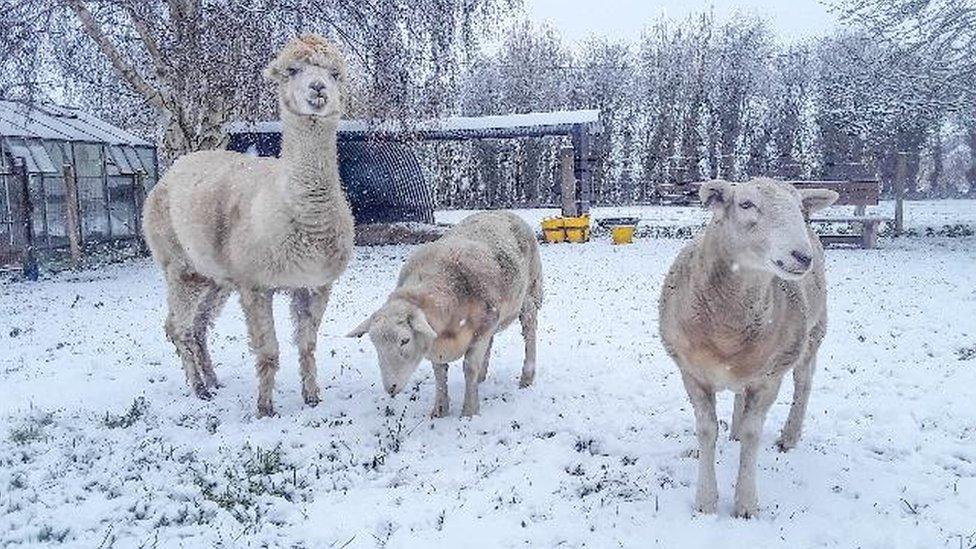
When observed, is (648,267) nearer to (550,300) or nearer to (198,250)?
(550,300)

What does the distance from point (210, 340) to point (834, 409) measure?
6.05m

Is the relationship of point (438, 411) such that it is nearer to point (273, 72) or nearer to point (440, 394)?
point (440, 394)

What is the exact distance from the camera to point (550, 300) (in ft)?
34.3

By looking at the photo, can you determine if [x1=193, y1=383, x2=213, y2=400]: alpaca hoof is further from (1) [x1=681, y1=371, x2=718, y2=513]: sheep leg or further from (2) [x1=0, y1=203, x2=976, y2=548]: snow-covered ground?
(1) [x1=681, y1=371, x2=718, y2=513]: sheep leg

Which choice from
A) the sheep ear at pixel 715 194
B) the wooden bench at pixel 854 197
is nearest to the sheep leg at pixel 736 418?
the sheep ear at pixel 715 194

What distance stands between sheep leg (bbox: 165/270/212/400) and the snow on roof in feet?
37.9

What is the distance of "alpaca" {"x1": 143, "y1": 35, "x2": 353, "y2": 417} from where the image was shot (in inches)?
213

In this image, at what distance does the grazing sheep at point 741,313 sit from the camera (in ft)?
12.1

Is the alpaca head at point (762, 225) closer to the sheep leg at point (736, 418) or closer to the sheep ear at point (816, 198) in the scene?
the sheep ear at point (816, 198)

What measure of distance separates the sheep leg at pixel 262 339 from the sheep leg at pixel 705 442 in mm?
3090

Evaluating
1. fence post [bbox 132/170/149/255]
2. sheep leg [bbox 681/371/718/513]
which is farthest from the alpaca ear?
fence post [bbox 132/170/149/255]

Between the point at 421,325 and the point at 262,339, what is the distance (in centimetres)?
148

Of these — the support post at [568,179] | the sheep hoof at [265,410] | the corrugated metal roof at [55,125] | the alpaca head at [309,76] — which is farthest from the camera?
the support post at [568,179]

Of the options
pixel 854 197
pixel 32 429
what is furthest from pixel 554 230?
pixel 32 429
